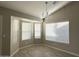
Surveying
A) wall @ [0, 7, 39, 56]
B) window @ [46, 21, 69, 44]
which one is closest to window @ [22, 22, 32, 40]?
wall @ [0, 7, 39, 56]

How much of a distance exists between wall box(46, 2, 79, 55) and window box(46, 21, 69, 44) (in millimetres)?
149

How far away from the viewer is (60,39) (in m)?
3.43

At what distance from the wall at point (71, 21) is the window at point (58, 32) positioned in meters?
0.15

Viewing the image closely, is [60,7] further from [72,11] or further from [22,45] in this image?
[22,45]

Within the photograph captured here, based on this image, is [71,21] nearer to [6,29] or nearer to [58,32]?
[58,32]

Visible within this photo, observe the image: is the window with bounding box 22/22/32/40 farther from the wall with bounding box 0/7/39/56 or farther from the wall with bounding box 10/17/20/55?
the wall with bounding box 0/7/39/56

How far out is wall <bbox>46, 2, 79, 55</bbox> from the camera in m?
3.42

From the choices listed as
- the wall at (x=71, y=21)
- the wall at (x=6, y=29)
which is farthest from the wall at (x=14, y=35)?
the wall at (x=71, y=21)

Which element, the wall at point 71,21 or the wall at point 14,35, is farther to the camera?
the wall at point 14,35

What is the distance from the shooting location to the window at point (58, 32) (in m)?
3.28

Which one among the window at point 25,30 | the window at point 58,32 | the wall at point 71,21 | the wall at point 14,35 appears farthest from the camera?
the window at point 25,30

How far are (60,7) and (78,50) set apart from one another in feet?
5.30

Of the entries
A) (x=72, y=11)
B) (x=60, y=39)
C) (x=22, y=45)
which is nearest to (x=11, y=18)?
(x=22, y=45)

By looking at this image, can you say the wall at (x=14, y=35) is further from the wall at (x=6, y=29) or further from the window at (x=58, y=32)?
the window at (x=58, y=32)
